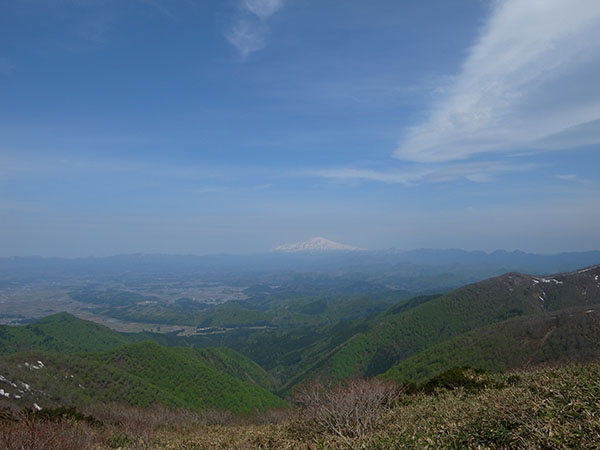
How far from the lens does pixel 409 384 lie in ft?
68.0

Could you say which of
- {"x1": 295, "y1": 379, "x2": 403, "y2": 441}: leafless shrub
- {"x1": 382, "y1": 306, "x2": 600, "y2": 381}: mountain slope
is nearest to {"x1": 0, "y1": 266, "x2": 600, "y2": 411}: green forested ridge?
{"x1": 382, "y1": 306, "x2": 600, "y2": 381}: mountain slope

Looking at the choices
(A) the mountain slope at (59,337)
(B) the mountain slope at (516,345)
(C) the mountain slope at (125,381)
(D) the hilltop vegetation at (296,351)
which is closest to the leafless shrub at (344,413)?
(D) the hilltop vegetation at (296,351)

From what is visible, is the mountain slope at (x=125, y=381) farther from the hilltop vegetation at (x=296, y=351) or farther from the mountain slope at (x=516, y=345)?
the mountain slope at (x=516, y=345)

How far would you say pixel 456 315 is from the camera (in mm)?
98375

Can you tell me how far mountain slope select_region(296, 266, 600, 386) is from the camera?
8844 centimetres

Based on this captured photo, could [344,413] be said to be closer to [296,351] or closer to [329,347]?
[329,347]

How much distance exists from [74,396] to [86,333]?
83.4 meters

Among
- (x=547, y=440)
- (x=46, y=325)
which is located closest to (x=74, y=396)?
(x=547, y=440)

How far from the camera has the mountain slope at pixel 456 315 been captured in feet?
290

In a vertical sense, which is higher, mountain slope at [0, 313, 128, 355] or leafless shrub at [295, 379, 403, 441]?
leafless shrub at [295, 379, 403, 441]

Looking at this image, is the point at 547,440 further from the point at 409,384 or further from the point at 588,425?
the point at 409,384

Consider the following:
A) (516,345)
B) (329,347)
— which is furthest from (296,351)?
(516,345)

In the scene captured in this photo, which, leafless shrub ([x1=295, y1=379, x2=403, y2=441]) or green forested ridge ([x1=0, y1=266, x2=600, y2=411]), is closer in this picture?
leafless shrub ([x1=295, y1=379, x2=403, y2=441])

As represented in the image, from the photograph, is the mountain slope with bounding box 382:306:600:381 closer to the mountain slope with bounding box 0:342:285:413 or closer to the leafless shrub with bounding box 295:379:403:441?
the mountain slope with bounding box 0:342:285:413
